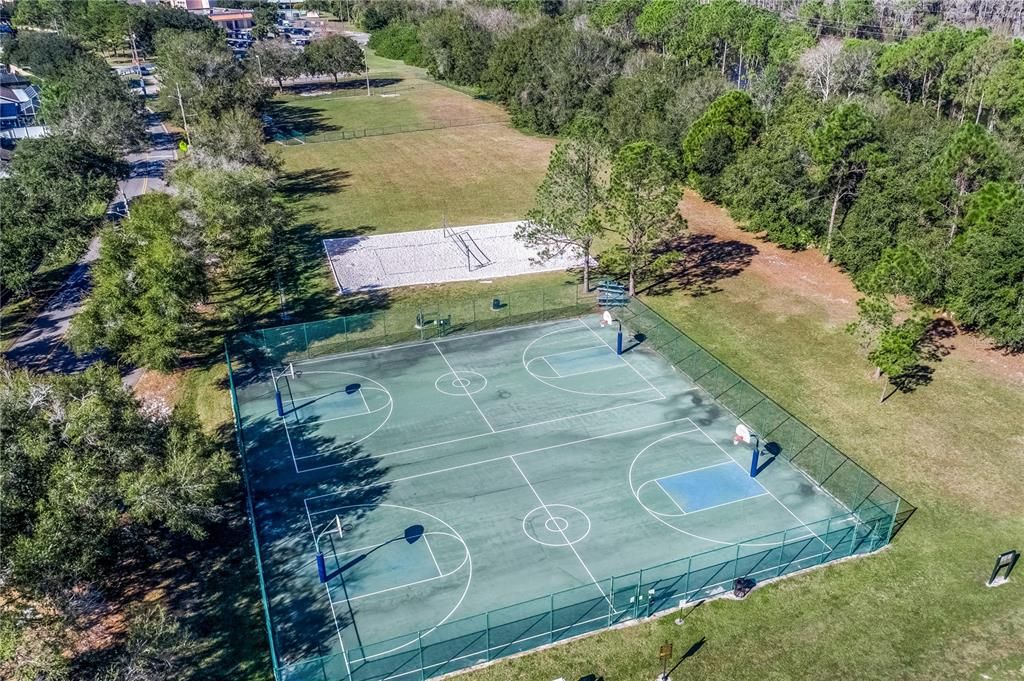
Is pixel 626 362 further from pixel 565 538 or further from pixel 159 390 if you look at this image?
pixel 159 390

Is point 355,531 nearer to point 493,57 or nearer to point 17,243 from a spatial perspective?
point 17,243

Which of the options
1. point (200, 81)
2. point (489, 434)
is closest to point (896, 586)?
point (489, 434)

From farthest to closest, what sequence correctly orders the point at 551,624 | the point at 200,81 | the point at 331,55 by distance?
1. the point at 331,55
2. the point at 200,81
3. the point at 551,624

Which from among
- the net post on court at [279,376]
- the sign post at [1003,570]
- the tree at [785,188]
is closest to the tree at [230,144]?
the net post on court at [279,376]

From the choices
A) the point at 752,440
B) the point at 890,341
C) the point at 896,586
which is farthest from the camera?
the point at 890,341

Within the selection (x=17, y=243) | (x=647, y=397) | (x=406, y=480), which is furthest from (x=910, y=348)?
(x=17, y=243)

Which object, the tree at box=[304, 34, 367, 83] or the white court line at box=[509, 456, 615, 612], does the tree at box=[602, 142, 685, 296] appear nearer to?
the white court line at box=[509, 456, 615, 612]

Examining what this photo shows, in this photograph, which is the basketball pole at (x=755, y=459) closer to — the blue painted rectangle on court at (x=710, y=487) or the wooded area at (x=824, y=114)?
the blue painted rectangle on court at (x=710, y=487)
